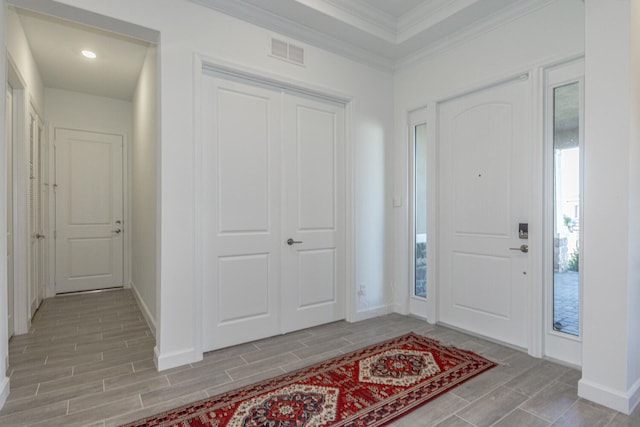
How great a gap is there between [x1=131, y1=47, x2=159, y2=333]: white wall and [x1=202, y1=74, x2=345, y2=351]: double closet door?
24.7 inches

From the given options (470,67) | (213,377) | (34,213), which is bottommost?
(213,377)

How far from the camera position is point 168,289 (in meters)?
2.64

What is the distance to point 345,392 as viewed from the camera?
7.39 feet

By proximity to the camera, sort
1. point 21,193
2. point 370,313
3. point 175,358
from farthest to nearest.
Answer: point 370,313, point 21,193, point 175,358

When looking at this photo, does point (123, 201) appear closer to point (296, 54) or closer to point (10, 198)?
point (10, 198)

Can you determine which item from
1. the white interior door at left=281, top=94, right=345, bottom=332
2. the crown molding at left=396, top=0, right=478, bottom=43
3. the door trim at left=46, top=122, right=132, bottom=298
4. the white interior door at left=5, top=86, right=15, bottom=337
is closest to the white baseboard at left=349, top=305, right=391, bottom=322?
the white interior door at left=281, top=94, right=345, bottom=332

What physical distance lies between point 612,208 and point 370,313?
242 centimetres

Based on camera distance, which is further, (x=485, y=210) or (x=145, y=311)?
(x=145, y=311)

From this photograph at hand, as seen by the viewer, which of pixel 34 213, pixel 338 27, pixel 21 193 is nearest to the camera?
pixel 338 27

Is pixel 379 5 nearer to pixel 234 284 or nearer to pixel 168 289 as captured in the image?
pixel 234 284

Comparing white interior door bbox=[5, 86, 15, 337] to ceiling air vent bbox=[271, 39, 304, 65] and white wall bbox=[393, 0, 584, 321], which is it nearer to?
ceiling air vent bbox=[271, 39, 304, 65]

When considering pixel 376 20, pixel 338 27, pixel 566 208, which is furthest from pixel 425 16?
pixel 566 208

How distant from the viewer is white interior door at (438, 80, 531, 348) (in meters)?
2.97

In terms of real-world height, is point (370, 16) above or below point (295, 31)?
above
